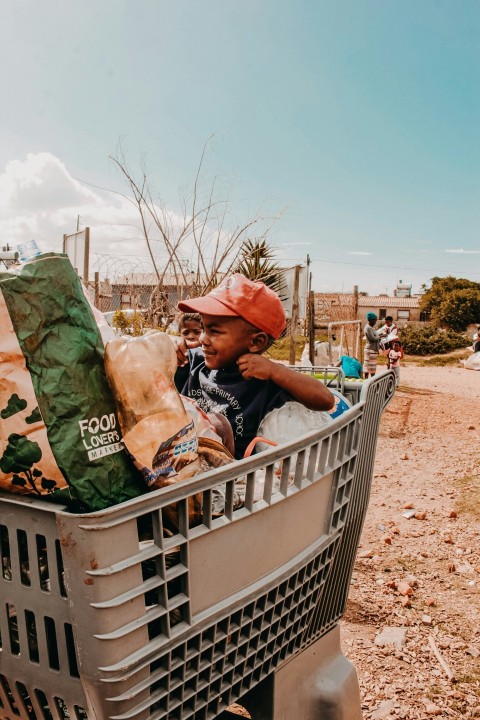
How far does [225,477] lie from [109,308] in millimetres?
8397

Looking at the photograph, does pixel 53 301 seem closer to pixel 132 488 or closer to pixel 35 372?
pixel 35 372

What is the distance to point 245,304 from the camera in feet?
6.12

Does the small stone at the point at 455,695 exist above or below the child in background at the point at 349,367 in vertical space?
below

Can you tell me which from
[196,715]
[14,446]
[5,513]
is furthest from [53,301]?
[196,715]

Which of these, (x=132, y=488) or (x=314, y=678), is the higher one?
(x=132, y=488)

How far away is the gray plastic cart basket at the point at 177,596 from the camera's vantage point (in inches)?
32.4

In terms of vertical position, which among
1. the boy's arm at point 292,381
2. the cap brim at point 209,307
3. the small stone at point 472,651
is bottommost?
the small stone at point 472,651

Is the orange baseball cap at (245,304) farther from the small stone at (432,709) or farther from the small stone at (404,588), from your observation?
the small stone at (404,588)

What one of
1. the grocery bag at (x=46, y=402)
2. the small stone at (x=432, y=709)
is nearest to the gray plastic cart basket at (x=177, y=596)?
the grocery bag at (x=46, y=402)

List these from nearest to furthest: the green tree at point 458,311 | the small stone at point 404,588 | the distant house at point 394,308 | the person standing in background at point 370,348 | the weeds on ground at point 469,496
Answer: the small stone at point 404,588, the weeds on ground at point 469,496, the person standing in background at point 370,348, the green tree at point 458,311, the distant house at point 394,308

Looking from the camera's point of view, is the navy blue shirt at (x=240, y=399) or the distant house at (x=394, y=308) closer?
the navy blue shirt at (x=240, y=399)

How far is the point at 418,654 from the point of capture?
8.11 ft

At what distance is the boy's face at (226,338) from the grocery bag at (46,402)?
96 cm

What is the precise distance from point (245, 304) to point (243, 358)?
0.19 metres
